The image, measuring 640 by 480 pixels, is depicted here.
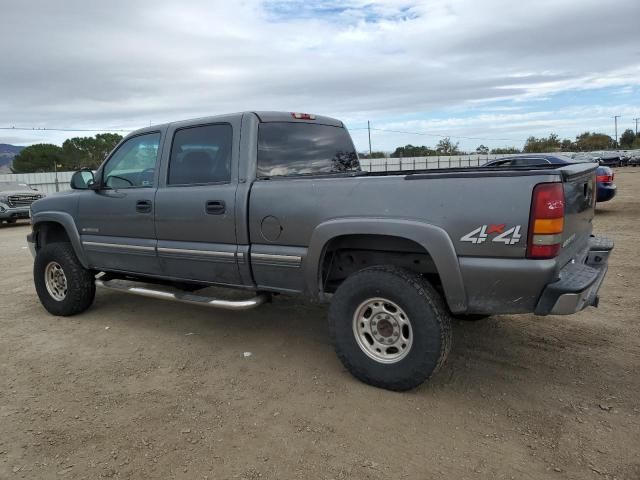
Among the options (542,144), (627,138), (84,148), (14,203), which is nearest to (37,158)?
(84,148)

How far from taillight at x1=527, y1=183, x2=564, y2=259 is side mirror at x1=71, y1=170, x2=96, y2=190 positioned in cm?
431

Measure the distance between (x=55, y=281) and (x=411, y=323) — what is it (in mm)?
4273

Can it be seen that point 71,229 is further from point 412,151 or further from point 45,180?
point 412,151

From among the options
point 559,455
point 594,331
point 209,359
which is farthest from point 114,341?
point 594,331

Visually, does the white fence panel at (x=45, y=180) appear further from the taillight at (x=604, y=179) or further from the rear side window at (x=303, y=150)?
the rear side window at (x=303, y=150)

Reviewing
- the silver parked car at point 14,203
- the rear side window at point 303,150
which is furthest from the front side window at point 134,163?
the silver parked car at point 14,203

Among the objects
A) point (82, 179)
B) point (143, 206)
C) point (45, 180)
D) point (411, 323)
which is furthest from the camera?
point (45, 180)

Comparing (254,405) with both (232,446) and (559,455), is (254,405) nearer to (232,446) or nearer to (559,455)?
(232,446)

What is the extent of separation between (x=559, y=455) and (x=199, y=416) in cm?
217

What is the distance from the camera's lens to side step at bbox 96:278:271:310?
405 cm

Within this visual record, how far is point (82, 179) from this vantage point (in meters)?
5.27

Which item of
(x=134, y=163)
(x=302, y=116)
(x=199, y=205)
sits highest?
(x=302, y=116)

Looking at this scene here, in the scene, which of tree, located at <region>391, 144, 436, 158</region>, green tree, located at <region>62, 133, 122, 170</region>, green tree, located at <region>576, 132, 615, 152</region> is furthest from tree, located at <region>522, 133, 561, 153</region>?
green tree, located at <region>62, 133, 122, 170</region>

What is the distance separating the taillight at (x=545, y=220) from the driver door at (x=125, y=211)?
10.6ft
